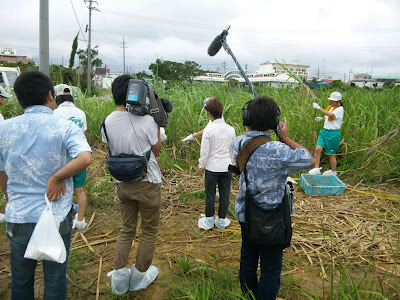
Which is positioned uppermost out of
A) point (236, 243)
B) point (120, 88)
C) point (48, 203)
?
point (120, 88)

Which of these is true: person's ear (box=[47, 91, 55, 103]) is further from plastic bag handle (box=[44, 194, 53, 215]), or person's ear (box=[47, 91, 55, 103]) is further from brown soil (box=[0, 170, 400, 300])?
brown soil (box=[0, 170, 400, 300])

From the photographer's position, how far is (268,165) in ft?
5.94

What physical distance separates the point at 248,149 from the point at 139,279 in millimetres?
1407

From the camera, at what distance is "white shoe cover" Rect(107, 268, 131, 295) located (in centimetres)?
229

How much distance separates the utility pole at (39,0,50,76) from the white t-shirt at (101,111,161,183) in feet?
11.3

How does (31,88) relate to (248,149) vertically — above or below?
above

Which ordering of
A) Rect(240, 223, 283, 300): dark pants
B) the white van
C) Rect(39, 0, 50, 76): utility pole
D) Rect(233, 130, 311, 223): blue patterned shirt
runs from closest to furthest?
Rect(233, 130, 311, 223): blue patterned shirt < Rect(240, 223, 283, 300): dark pants < Rect(39, 0, 50, 76): utility pole < the white van

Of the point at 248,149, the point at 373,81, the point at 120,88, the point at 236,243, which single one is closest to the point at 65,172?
the point at 120,88

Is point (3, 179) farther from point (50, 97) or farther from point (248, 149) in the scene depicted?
point (248, 149)

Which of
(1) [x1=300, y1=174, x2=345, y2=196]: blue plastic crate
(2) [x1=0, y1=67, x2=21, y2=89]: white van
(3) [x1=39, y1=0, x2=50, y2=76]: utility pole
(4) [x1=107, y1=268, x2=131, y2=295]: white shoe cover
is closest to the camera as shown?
(4) [x1=107, y1=268, x2=131, y2=295]: white shoe cover

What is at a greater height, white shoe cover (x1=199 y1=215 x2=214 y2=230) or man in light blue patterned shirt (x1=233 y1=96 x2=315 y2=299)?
man in light blue patterned shirt (x1=233 y1=96 x2=315 y2=299)

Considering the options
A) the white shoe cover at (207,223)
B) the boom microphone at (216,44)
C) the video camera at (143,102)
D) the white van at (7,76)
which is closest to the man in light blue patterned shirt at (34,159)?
the video camera at (143,102)

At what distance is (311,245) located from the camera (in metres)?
3.10

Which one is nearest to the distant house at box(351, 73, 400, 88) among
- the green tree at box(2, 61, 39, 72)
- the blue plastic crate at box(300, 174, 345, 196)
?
the blue plastic crate at box(300, 174, 345, 196)
